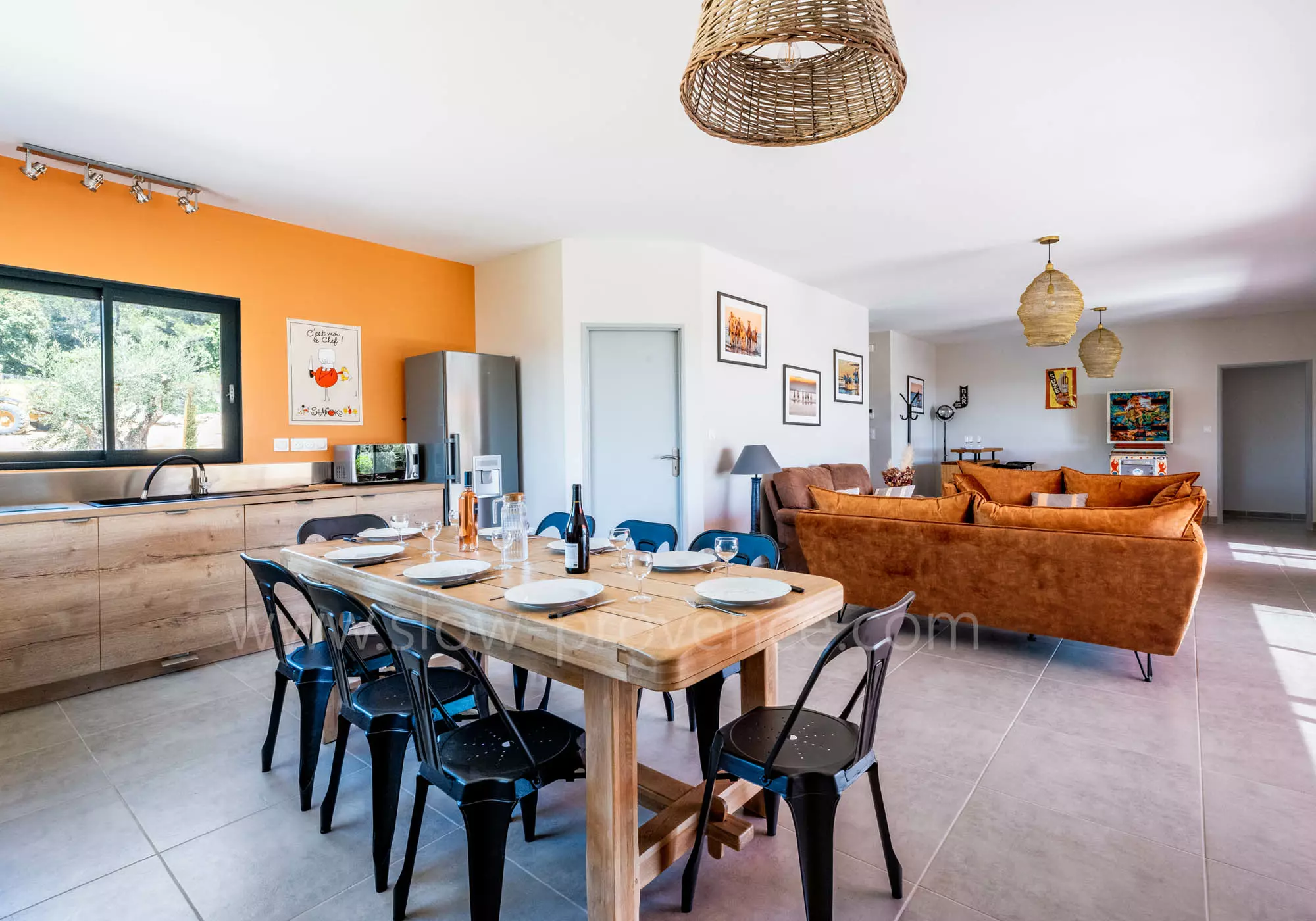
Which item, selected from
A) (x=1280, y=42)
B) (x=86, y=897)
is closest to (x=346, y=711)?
(x=86, y=897)

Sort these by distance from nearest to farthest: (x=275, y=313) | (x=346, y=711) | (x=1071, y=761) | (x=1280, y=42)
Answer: (x=346, y=711) → (x=1071, y=761) → (x=1280, y=42) → (x=275, y=313)

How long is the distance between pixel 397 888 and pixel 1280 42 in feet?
13.8

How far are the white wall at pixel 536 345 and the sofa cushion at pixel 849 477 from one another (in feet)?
8.64

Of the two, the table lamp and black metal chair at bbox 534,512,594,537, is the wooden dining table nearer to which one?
black metal chair at bbox 534,512,594,537

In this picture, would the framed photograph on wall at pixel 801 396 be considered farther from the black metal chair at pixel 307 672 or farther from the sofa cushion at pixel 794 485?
the black metal chair at pixel 307 672

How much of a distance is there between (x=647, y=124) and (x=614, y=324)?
192 centimetres

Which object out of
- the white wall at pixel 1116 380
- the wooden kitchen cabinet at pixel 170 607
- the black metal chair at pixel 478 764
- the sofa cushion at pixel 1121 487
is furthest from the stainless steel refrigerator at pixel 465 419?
the white wall at pixel 1116 380

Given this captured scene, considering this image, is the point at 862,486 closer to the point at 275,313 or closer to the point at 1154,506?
the point at 1154,506

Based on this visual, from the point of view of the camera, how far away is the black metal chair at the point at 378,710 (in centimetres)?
170

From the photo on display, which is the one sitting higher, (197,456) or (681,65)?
(681,65)

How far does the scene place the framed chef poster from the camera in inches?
172

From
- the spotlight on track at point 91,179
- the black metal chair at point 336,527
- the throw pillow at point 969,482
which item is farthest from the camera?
the throw pillow at point 969,482

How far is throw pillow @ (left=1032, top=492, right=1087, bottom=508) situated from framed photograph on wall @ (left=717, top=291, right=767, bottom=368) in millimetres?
2486

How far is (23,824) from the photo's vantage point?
201 cm
